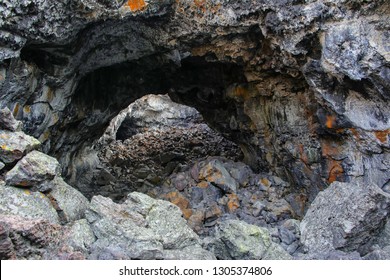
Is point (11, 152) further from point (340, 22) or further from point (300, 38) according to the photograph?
point (340, 22)

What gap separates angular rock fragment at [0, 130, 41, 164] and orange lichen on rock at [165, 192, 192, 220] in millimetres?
3151

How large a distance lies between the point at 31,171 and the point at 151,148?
21.3ft

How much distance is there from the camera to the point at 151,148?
11.2 meters

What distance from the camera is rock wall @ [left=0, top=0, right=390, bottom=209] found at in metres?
5.14

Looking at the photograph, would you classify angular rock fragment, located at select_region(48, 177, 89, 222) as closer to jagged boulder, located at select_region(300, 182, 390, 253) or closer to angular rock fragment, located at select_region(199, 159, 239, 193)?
jagged boulder, located at select_region(300, 182, 390, 253)

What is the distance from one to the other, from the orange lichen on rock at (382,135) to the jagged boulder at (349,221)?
0.65m

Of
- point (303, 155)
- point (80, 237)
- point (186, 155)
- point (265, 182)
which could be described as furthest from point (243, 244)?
point (186, 155)

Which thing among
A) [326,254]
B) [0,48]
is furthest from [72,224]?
[326,254]

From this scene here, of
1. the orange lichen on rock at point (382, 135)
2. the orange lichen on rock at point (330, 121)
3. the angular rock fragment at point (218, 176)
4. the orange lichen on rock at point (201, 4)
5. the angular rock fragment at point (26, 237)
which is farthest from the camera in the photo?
the angular rock fragment at point (218, 176)

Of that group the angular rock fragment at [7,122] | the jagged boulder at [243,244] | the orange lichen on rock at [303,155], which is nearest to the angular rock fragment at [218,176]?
the orange lichen on rock at [303,155]

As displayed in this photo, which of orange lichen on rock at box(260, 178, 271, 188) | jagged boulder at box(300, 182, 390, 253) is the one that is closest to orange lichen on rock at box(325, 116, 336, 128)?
jagged boulder at box(300, 182, 390, 253)

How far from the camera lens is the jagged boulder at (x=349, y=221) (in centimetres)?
469

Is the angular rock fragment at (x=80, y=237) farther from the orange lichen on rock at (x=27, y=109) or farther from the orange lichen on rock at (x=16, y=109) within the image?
the orange lichen on rock at (x=27, y=109)

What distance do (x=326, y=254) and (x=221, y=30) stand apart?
10.6 ft
